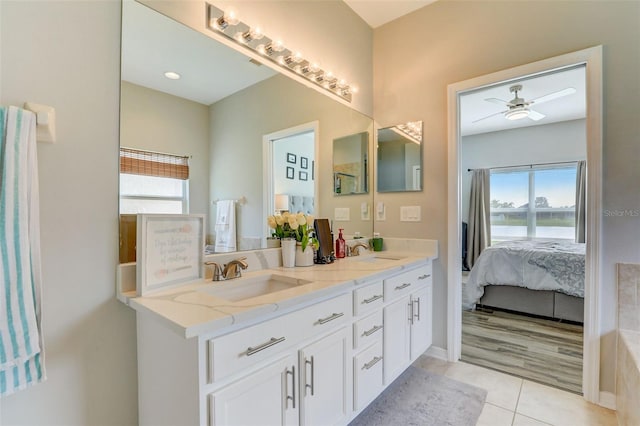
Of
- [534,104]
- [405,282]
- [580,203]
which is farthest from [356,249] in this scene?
[580,203]

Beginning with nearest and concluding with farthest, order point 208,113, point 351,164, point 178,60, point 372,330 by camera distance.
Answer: point 178,60, point 208,113, point 372,330, point 351,164

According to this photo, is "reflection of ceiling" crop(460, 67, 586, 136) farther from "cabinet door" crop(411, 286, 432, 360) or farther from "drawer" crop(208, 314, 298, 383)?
"drawer" crop(208, 314, 298, 383)

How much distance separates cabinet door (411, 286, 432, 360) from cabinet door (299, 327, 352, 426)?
770mm

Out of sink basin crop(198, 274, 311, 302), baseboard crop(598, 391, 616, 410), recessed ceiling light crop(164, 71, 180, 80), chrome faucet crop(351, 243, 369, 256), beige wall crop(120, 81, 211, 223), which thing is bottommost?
baseboard crop(598, 391, 616, 410)

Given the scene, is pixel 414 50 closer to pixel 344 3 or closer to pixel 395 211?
pixel 344 3

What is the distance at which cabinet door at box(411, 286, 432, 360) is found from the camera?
2.04 metres

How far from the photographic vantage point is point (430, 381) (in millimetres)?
2033

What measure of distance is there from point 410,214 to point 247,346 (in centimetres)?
188

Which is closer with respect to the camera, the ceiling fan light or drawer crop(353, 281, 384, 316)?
drawer crop(353, 281, 384, 316)

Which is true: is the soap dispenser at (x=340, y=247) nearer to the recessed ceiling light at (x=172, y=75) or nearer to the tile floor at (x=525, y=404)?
the tile floor at (x=525, y=404)

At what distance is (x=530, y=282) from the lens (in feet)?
10.5

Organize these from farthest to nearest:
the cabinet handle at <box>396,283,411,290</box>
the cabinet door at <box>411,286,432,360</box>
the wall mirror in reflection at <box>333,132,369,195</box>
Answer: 1. the wall mirror in reflection at <box>333,132,369,195</box>
2. the cabinet door at <box>411,286,432,360</box>
3. the cabinet handle at <box>396,283,411,290</box>

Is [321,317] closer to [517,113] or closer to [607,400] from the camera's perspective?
[607,400]

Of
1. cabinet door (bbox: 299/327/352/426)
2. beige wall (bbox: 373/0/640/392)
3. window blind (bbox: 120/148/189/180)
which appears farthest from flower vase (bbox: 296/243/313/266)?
beige wall (bbox: 373/0/640/392)
